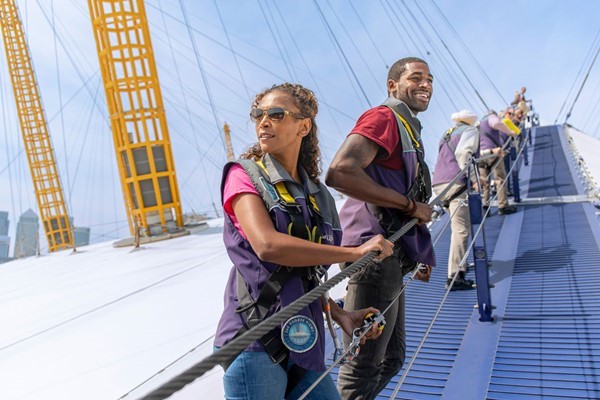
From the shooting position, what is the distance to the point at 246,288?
4.14 ft

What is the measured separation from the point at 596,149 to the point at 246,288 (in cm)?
1380

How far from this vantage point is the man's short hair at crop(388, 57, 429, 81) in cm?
216

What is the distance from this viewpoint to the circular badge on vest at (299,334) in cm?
125

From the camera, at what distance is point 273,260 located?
46.7 inches

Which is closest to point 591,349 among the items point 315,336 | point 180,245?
point 315,336

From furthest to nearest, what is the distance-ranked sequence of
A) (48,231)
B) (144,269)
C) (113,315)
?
1. (48,231)
2. (144,269)
3. (113,315)

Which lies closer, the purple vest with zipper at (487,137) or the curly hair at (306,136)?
the curly hair at (306,136)

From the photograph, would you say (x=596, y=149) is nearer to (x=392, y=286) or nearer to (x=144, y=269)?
(x=144, y=269)

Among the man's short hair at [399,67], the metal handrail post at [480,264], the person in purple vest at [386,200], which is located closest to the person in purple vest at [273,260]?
the person in purple vest at [386,200]

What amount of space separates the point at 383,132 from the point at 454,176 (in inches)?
106

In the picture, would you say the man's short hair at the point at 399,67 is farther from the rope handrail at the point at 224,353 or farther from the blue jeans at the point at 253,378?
the blue jeans at the point at 253,378

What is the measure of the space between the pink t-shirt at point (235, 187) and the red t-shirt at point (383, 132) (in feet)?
2.28

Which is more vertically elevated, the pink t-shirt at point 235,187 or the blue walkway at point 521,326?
the pink t-shirt at point 235,187

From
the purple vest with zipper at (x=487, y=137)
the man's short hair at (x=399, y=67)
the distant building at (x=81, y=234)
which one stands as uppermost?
the man's short hair at (x=399, y=67)
